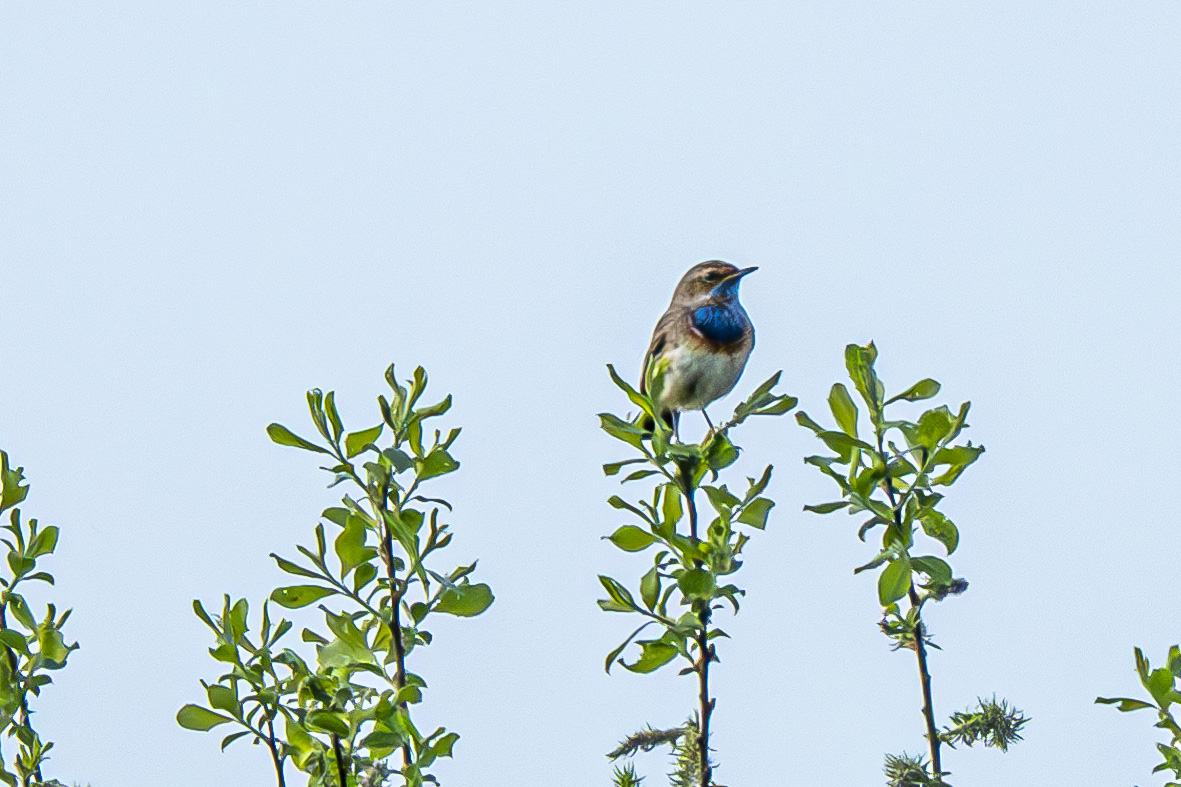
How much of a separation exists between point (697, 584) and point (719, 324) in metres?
4.68

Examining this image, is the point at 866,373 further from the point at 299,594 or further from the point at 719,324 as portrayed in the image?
the point at 719,324

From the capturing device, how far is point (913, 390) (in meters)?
2.37

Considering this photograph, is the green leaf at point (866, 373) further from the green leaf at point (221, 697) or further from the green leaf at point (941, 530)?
the green leaf at point (221, 697)

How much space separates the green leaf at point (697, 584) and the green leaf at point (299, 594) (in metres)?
0.65

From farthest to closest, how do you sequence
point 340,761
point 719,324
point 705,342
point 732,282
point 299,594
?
point 732,282, point 719,324, point 705,342, point 299,594, point 340,761

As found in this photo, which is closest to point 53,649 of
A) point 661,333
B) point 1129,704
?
point 1129,704

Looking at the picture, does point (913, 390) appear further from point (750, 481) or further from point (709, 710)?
point (709, 710)

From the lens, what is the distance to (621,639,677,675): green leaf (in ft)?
7.29

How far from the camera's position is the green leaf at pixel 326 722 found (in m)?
2.13

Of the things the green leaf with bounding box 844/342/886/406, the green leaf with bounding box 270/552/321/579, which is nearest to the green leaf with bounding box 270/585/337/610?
the green leaf with bounding box 270/552/321/579

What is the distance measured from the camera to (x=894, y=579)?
82.7 inches

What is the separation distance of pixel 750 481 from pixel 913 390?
288 millimetres

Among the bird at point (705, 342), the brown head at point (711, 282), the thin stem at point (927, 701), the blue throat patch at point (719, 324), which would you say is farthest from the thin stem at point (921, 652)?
the brown head at point (711, 282)

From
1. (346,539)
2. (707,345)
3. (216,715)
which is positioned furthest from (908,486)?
(707,345)
